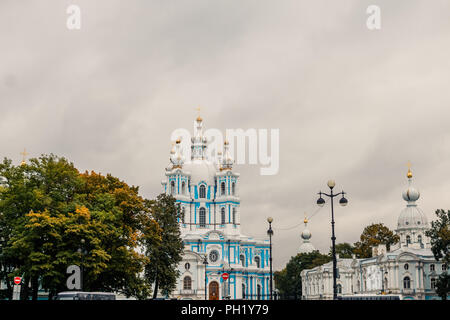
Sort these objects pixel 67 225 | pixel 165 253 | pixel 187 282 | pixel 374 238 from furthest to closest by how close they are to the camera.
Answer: pixel 374 238 → pixel 187 282 → pixel 165 253 → pixel 67 225

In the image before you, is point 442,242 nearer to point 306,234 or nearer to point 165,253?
point 165,253

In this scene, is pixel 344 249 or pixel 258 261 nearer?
pixel 258 261

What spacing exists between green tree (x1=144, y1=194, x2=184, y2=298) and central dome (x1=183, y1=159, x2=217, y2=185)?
42.5m

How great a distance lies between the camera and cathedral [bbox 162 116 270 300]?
344 feet

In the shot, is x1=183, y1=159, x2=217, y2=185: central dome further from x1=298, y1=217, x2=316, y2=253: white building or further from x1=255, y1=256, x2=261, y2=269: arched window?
x1=298, y1=217, x2=316, y2=253: white building

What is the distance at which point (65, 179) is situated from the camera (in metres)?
46.2

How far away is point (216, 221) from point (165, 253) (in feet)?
151

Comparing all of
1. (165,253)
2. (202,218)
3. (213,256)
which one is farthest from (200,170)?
(165,253)

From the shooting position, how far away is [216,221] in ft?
366

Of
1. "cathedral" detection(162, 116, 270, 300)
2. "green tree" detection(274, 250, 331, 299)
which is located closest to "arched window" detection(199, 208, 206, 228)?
"cathedral" detection(162, 116, 270, 300)

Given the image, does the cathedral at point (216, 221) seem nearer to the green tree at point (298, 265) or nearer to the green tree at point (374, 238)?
the green tree at point (298, 265)

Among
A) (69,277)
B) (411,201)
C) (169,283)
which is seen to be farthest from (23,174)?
(411,201)
